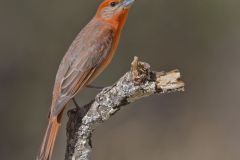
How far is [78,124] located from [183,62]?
23.8 ft

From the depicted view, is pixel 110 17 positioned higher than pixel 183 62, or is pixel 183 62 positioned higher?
pixel 183 62

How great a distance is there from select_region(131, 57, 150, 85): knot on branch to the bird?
3.76 feet

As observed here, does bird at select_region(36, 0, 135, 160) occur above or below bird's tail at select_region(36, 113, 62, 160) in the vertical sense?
above

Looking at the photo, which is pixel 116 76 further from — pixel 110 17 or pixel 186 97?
pixel 110 17

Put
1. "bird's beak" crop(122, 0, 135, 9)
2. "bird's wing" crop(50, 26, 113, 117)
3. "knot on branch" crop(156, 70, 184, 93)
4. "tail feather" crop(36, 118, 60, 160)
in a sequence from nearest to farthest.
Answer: "knot on branch" crop(156, 70, 184, 93), "tail feather" crop(36, 118, 60, 160), "bird's wing" crop(50, 26, 113, 117), "bird's beak" crop(122, 0, 135, 9)

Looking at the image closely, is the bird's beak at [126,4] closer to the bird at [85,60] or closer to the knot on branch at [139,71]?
the bird at [85,60]

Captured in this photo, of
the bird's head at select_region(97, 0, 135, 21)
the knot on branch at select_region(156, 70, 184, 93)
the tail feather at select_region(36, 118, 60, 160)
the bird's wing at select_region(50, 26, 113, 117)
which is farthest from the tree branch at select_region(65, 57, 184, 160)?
the bird's head at select_region(97, 0, 135, 21)

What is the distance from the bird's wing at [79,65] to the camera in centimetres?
866

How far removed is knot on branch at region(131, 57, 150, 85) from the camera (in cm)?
745

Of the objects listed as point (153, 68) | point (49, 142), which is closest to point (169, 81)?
point (49, 142)

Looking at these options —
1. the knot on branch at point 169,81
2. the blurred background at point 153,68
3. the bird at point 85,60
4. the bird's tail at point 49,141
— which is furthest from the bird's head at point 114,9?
the blurred background at point 153,68

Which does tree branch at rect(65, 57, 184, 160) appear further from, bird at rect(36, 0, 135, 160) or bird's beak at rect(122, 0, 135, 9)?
bird's beak at rect(122, 0, 135, 9)

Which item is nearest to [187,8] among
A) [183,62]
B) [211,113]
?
[183,62]

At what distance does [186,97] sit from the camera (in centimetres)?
1470
